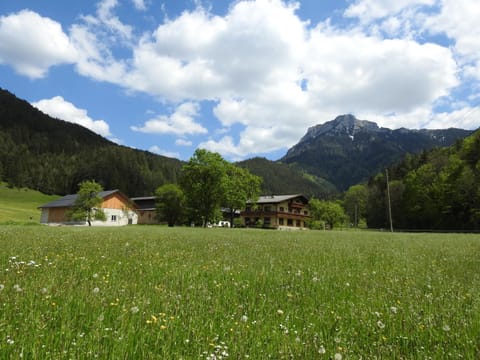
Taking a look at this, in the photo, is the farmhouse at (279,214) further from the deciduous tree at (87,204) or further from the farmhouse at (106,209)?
the deciduous tree at (87,204)

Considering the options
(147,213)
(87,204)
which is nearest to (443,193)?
(87,204)

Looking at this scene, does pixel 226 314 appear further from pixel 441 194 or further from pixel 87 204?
pixel 441 194

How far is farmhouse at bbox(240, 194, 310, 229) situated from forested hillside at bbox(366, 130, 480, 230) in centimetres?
3253

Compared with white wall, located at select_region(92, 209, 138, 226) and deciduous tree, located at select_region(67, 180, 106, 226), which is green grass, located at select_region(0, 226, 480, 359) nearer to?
deciduous tree, located at select_region(67, 180, 106, 226)

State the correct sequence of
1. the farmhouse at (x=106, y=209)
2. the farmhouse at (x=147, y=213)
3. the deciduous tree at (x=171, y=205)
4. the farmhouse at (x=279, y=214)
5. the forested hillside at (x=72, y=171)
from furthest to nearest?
the forested hillside at (x=72, y=171), the farmhouse at (x=147, y=213), the farmhouse at (x=279, y=214), the deciduous tree at (x=171, y=205), the farmhouse at (x=106, y=209)

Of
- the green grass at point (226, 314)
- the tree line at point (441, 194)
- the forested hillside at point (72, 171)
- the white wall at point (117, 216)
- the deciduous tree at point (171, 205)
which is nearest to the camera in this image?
the green grass at point (226, 314)

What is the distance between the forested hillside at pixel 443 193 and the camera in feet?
250

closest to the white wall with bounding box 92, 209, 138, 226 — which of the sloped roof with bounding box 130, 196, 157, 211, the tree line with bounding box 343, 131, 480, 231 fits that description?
the sloped roof with bounding box 130, 196, 157, 211

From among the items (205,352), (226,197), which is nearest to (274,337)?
(205,352)

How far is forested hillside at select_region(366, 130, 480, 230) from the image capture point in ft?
250

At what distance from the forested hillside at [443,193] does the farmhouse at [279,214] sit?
107ft

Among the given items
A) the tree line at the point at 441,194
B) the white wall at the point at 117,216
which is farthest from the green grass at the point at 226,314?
the white wall at the point at 117,216

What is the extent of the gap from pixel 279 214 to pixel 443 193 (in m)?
50.0

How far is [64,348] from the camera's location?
2.99 metres
